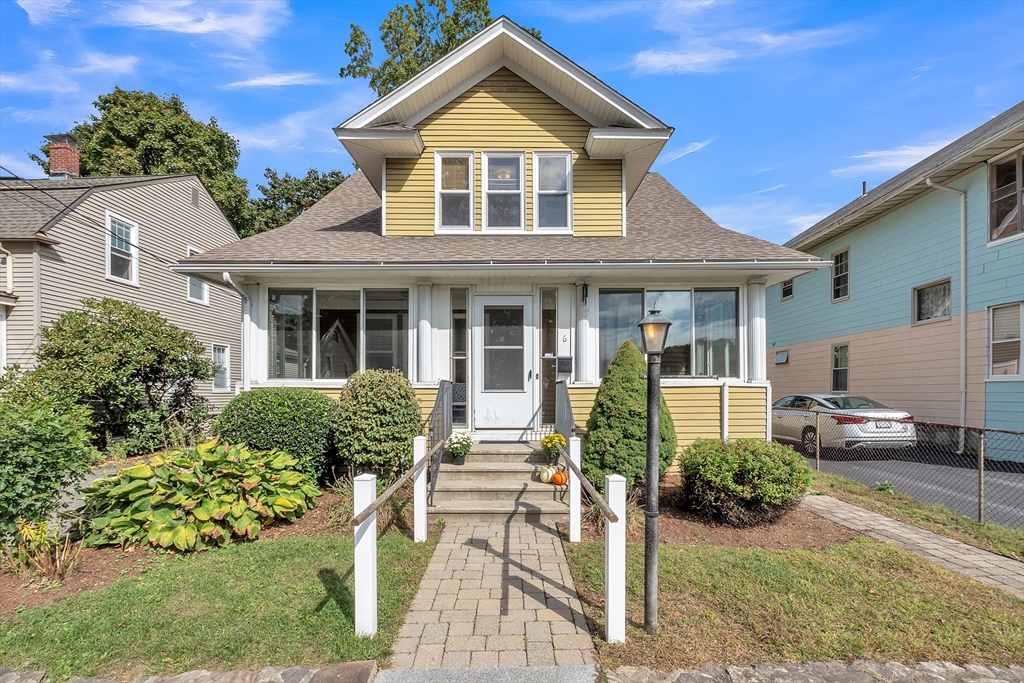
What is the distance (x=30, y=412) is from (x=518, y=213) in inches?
269

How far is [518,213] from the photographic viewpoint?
8805 millimetres

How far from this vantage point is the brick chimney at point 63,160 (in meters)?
15.2

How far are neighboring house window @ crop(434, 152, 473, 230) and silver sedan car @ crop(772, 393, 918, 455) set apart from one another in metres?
7.54

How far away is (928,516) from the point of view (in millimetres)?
6555

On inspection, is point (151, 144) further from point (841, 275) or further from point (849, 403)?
point (849, 403)

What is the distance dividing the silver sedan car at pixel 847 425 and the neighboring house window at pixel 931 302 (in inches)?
115

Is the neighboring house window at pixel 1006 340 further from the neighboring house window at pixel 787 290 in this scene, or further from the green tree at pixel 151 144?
the green tree at pixel 151 144

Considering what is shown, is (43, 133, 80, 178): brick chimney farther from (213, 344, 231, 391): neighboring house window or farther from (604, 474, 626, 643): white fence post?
(604, 474, 626, 643): white fence post

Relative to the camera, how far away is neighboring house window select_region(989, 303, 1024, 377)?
32.5 ft

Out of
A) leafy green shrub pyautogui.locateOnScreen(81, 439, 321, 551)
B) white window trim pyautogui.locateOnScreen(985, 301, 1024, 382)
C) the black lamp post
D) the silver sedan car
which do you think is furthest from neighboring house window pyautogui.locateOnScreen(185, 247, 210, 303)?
white window trim pyautogui.locateOnScreen(985, 301, 1024, 382)

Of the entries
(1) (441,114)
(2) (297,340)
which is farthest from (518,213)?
(2) (297,340)

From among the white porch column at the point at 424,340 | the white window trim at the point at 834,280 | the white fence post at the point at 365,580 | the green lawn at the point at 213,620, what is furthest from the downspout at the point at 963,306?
the white fence post at the point at 365,580

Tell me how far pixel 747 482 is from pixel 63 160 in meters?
20.2

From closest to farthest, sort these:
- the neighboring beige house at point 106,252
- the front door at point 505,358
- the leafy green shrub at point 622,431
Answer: the leafy green shrub at point 622,431 → the front door at point 505,358 → the neighboring beige house at point 106,252
